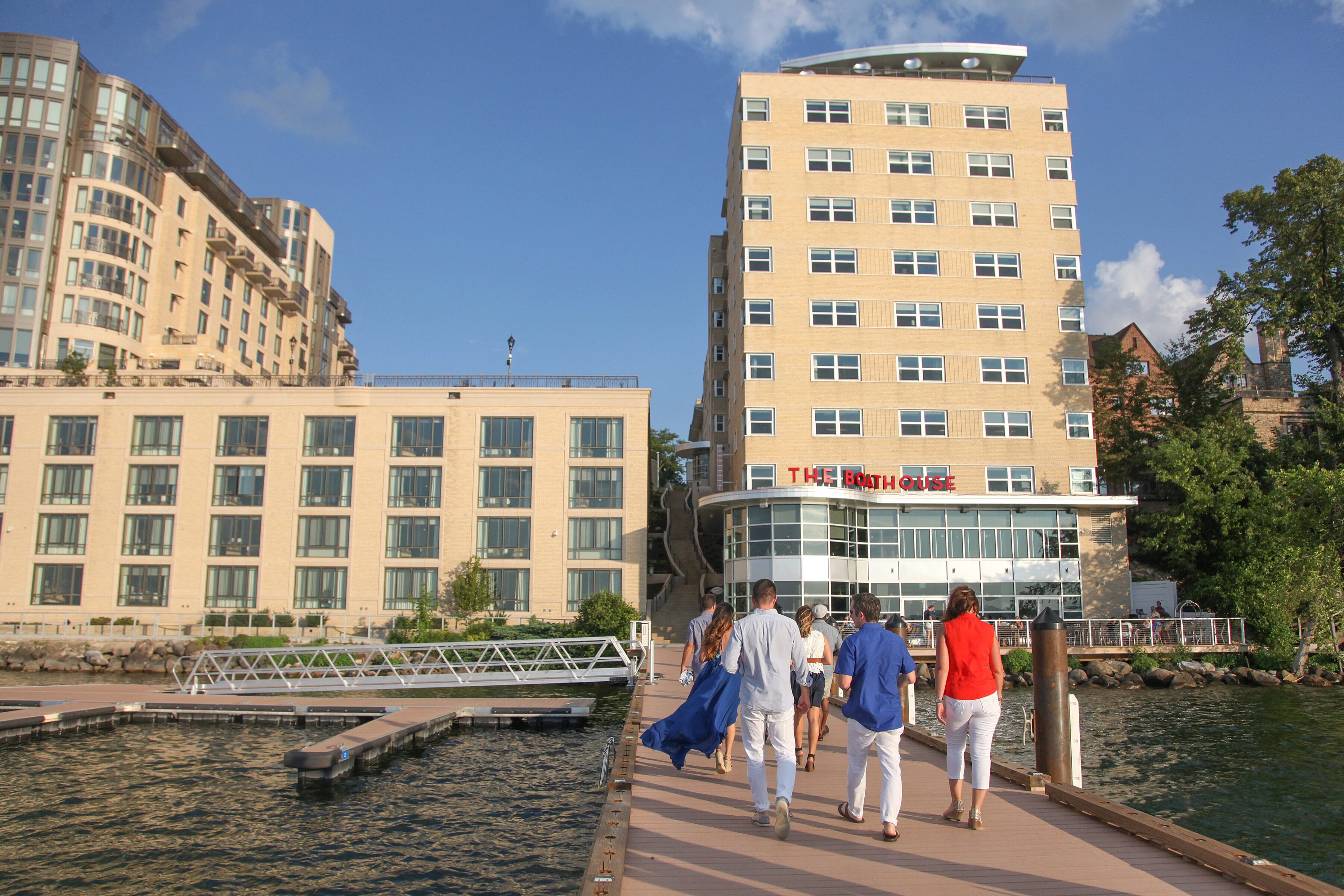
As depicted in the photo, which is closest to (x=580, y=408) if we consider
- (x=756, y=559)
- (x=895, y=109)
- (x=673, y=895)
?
(x=756, y=559)

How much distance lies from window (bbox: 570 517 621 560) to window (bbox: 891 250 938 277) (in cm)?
1896

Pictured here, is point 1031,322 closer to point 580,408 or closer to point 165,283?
point 580,408

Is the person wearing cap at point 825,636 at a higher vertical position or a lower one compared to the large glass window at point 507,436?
lower

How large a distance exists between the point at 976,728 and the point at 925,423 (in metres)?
35.9

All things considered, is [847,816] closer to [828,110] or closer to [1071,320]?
[1071,320]

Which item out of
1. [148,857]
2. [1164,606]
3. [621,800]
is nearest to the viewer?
[621,800]

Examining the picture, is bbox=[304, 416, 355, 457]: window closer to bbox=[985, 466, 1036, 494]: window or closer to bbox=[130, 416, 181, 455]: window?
bbox=[130, 416, 181, 455]: window

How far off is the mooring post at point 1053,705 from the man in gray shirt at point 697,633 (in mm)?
4104

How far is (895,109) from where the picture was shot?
150 feet

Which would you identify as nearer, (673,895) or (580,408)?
(673,895)

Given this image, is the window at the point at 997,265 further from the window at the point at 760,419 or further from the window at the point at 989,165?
the window at the point at 760,419

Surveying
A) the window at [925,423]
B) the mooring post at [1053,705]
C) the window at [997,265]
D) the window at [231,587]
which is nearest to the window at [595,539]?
the window at [925,423]

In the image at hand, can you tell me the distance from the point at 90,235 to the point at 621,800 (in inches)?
2596

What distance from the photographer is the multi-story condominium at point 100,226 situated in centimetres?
5853
